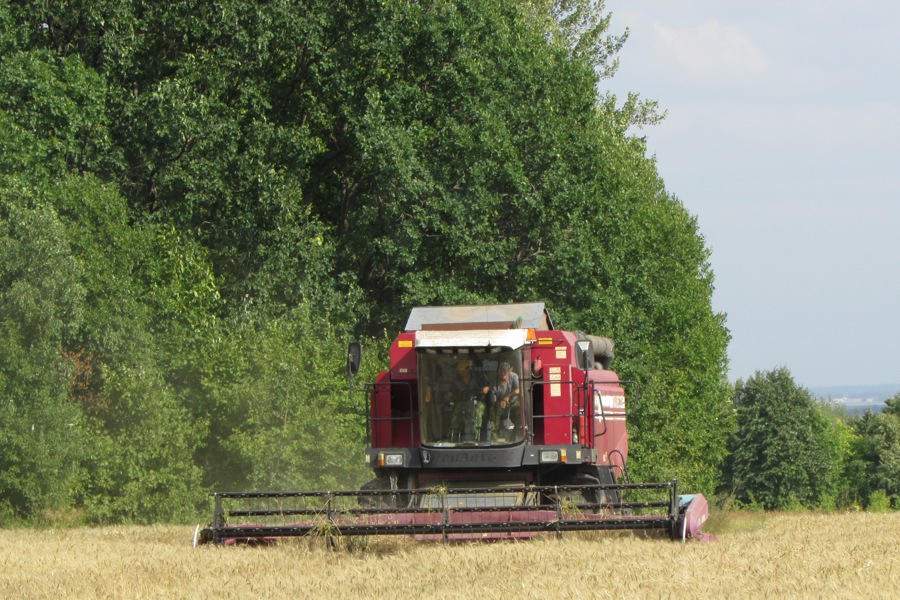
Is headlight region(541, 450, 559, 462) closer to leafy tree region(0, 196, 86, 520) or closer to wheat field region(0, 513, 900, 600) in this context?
wheat field region(0, 513, 900, 600)

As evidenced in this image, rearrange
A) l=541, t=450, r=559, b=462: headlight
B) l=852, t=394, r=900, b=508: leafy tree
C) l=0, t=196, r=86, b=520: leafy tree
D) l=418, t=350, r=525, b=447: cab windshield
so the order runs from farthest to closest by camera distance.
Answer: l=852, t=394, r=900, b=508: leafy tree < l=0, t=196, r=86, b=520: leafy tree < l=418, t=350, r=525, b=447: cab windshield < l=541, t=450, r=559, b=462: headlight

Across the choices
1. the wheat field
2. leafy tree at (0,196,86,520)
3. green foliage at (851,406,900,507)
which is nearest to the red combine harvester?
the wheat field

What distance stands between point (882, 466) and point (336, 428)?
5513 cm

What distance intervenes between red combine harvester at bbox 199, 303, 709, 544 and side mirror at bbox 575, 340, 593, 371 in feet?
0.06

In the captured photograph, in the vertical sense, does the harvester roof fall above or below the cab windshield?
above

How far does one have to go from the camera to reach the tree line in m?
22.6

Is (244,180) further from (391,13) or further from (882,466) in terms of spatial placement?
(882,466)

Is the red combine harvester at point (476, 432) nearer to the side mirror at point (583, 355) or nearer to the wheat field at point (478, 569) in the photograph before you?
the side mirror at point (583, 355)

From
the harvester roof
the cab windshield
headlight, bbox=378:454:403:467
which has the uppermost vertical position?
the harvester roof

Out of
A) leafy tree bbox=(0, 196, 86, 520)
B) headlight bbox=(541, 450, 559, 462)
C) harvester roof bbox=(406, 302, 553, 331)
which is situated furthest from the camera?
leafy tree bbox=(0, 196, 86, 520)

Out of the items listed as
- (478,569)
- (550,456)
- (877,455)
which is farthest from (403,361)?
(877,455)

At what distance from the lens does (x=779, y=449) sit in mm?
68812

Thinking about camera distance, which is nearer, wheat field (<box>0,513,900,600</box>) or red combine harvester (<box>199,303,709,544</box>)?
wheat field (<box>0,513,900,600</box>)

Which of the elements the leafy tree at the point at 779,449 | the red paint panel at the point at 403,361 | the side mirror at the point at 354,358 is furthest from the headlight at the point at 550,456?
the leafy tree at the point at 779,449
